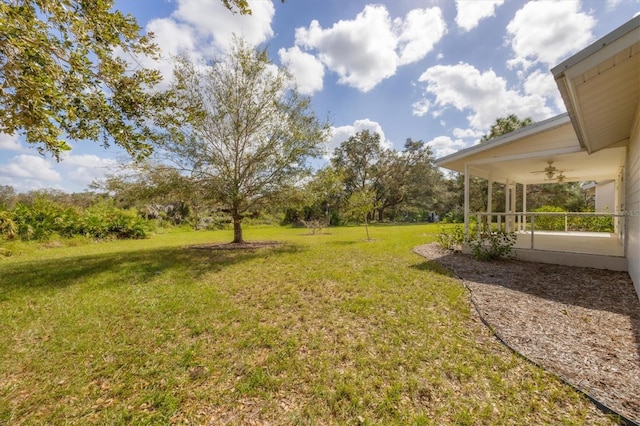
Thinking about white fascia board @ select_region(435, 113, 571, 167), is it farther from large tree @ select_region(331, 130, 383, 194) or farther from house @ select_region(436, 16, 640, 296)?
large tree @ select_region(331, 130, 383, 194)

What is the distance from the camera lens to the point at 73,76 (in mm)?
3645

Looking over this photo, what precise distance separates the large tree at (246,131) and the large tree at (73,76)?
5094mm

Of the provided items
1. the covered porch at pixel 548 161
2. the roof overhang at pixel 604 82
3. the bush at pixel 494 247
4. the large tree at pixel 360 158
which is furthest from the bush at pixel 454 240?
the large tree at pixel 360 158

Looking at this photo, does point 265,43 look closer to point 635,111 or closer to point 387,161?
point 635,111

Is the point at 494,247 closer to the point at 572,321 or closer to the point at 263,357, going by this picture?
the point at 572,321

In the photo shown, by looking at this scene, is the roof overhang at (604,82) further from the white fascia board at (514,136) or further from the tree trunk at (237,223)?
the tree trunk at (237,223)

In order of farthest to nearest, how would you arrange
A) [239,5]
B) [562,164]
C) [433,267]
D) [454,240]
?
[454,240]
[562,164]
[433,267]
[239,5]

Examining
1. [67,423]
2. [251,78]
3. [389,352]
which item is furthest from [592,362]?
[251,78]

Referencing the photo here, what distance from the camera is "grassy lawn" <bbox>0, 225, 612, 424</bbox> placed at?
2.29m

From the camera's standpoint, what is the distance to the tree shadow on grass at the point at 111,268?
580 centimetres

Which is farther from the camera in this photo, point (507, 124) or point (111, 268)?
point (507, 124)

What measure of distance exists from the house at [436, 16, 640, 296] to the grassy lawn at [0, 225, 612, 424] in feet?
11.4

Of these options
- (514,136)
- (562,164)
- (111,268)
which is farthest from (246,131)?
(562,164)

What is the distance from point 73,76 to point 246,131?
6.62 meters
